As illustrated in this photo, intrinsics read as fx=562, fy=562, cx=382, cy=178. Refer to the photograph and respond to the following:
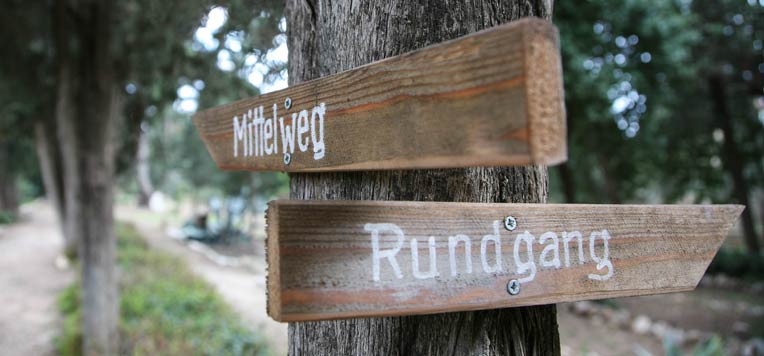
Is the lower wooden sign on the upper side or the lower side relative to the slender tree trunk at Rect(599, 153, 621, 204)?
lower

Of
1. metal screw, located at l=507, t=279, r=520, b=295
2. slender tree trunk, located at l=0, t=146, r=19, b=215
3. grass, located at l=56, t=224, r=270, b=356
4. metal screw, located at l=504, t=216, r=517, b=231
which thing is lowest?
grass, located at l=56, t=224, r=270, b=356

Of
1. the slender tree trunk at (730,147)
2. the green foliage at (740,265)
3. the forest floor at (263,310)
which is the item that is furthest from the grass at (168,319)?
the slender tree trunk at (730,147)

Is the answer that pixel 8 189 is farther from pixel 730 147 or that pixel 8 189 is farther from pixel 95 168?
pixel 730 147

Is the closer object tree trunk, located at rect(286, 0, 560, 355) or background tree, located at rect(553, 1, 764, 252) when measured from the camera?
tree trunk, located at rect(286, 0, 560, 355)

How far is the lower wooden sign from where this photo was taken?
91 centimetres

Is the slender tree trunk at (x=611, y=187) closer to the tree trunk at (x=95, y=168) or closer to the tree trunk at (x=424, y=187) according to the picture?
the tree trunk at (x=95, y=168)

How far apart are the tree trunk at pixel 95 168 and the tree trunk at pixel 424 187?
601 cm

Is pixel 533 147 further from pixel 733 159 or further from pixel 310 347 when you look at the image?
pixel 733 159

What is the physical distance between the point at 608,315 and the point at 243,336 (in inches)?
229

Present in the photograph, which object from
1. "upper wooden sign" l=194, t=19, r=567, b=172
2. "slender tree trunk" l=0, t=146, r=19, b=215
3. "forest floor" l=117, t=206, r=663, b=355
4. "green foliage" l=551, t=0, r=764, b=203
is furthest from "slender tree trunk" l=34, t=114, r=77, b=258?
"upper wooden sign" l=194, t=19, r=567, b=172

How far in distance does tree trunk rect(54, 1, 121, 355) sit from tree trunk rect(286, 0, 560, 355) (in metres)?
6.01

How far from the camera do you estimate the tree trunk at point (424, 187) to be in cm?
123

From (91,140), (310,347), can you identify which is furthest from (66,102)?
(310,347)

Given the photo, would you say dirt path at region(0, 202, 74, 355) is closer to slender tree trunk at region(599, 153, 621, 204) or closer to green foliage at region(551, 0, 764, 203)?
green foliage at region(551, 0, 764, 203)
